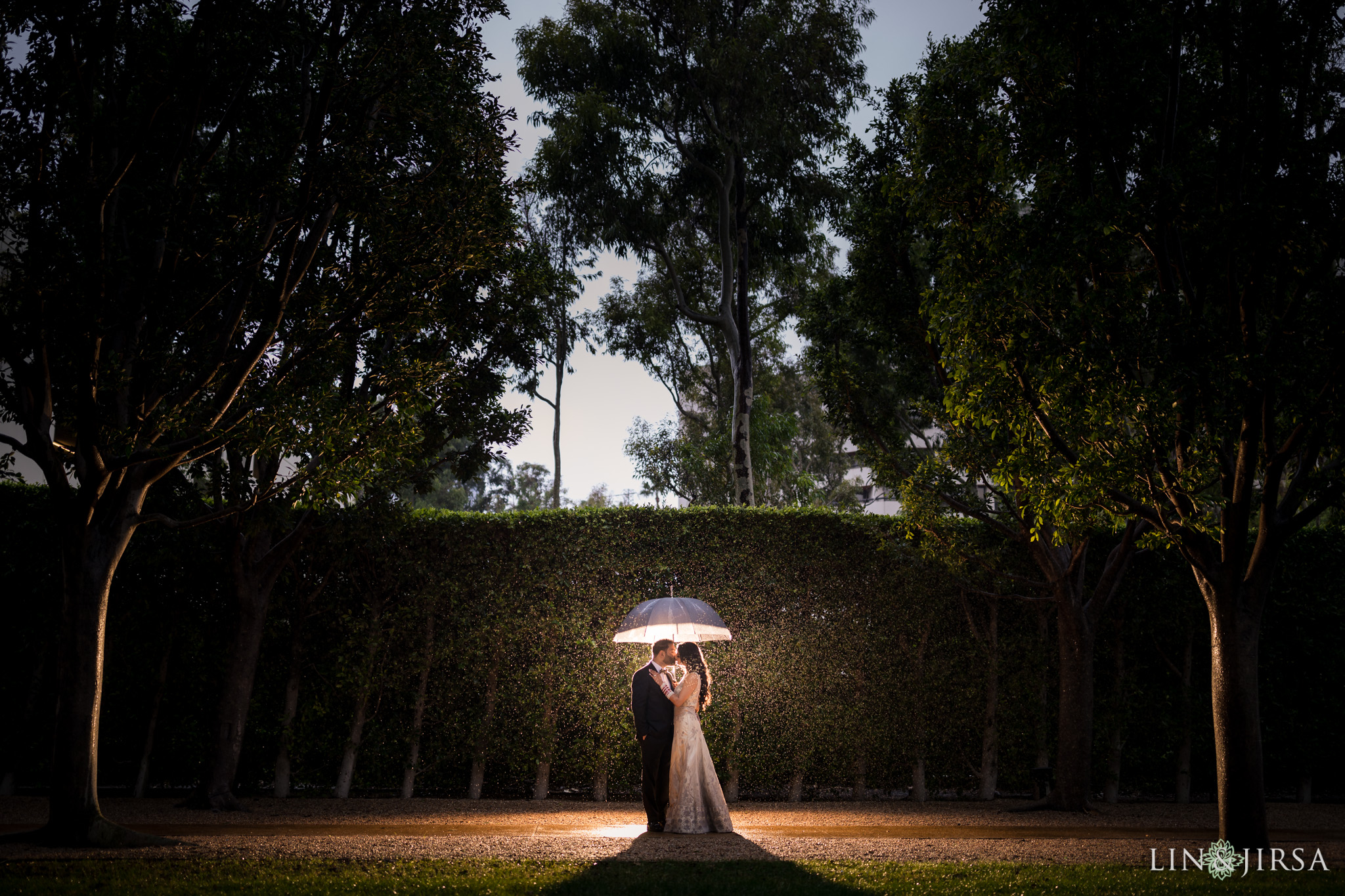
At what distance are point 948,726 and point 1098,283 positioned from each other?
21.8 feet

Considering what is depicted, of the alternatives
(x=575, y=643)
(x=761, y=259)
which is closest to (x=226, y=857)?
(x=575, y=643)

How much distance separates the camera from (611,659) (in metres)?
11.6

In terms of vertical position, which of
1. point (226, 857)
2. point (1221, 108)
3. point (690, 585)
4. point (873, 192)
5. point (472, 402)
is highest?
point (873, 192)

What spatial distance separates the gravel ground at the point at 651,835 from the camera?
7254 millimetres

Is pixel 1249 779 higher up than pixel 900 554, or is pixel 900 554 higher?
pixel 900 554

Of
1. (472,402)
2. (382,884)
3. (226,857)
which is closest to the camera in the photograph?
(382,884)

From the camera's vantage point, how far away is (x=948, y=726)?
11914mm

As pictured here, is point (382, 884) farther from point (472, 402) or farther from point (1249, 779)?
point (1249, 779)

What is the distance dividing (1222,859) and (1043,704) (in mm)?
4852

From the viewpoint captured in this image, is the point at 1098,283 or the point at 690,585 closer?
the point at 1098,283

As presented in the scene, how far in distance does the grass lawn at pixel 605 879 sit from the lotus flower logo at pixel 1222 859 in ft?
0.46

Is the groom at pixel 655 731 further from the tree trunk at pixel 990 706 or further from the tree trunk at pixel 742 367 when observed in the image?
the tree trunk at pixel 742 367

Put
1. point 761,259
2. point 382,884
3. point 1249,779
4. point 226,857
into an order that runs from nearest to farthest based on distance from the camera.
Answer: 1. point 382,884
2. point 226,857
3. point 1249,779
4. point 761,259

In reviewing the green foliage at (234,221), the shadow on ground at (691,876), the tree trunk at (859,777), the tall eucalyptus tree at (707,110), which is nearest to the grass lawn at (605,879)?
the shadow on ground at (691,876)
